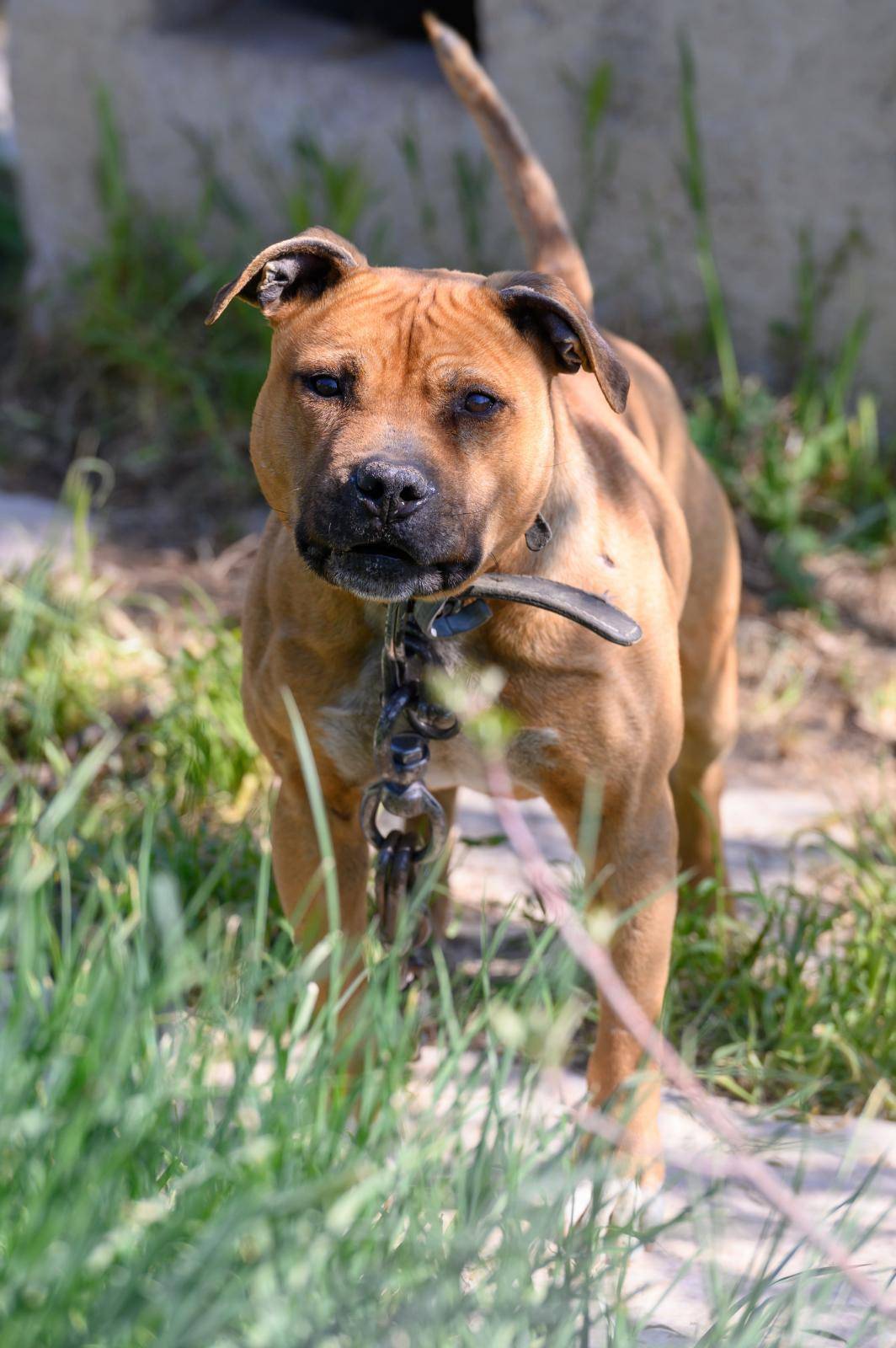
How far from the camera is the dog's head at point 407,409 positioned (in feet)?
7.68

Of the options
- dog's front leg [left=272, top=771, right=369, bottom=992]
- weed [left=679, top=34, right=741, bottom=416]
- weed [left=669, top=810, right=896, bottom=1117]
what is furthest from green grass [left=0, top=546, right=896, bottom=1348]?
weed [left=679, top=34, right=741, bottom=416]

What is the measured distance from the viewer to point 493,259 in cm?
588

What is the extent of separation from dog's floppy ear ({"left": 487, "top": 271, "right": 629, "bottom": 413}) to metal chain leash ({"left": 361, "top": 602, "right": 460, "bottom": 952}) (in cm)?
50

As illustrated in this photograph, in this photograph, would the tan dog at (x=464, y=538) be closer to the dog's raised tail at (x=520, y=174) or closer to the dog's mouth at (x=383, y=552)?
the dog's mouth at (x=383, y=552)

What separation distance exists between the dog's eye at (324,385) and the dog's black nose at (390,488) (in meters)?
0.23

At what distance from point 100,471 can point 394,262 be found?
1.41 metres

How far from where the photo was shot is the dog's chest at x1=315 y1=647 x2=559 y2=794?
2734mm

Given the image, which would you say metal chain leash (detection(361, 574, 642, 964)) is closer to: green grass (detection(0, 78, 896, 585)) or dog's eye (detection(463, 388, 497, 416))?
dog's eye (detection(463, 388, 497, 416))

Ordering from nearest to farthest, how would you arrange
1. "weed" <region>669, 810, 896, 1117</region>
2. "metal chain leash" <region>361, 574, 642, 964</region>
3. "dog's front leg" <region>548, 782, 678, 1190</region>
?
"metal chain leash" <region>361, 574, 642, 964</region> < "dog's front leg" <region>548, 782, 678, 1190</region> < "weed" <region>669, 810, 896, 1117</region>

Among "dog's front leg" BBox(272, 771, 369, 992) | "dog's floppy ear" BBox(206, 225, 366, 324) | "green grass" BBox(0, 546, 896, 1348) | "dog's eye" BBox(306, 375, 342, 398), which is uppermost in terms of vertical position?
"dog's floppy ear" BBox(206, 225, 366, 324)

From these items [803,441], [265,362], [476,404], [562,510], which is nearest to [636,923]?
[562,510]

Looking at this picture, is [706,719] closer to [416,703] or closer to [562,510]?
[562,510]

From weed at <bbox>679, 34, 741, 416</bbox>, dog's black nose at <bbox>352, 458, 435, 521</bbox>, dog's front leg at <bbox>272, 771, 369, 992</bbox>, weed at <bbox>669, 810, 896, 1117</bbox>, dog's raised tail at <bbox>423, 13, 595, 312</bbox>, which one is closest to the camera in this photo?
dog's black nose at <bbox>352, 458, 435, 521</bbox>

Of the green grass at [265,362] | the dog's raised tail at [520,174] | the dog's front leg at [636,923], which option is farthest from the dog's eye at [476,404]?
the green grass at [265,362]
